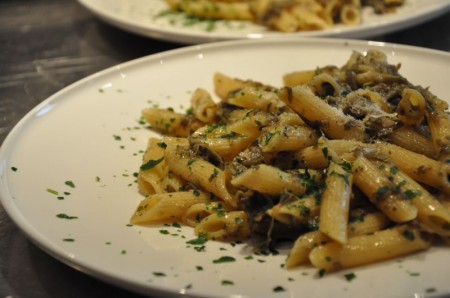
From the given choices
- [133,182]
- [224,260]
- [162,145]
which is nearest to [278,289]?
[224,260]

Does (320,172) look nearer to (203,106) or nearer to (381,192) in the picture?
(381,192)

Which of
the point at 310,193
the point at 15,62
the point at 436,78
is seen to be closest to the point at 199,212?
the point at 310,193

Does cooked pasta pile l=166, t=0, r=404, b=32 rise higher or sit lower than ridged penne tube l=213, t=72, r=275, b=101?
higher

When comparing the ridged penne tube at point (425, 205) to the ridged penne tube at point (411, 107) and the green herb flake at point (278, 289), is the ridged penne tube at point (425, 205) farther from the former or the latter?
the green herb flake at point (278, 289)

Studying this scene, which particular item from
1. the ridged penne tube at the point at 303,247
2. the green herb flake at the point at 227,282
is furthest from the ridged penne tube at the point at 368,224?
the green herb flake at the point at 227,282

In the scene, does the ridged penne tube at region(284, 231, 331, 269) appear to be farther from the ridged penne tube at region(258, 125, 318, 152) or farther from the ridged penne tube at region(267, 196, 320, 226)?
the ridged penne tube at region(258, 125, 318, 152)

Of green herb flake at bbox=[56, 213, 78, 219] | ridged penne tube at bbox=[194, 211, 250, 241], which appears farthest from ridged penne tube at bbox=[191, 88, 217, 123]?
green herb flake at bbox=[56, 213, 78, 219]
